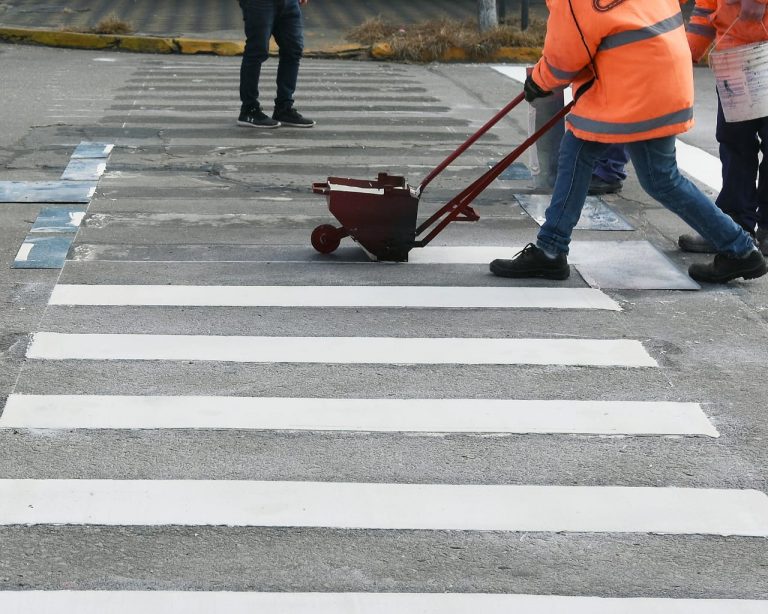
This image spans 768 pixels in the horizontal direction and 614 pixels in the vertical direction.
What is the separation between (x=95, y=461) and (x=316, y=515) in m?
0.83

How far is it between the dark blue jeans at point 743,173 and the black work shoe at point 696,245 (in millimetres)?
216

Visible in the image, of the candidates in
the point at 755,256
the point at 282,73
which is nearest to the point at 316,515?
the point at 755,256

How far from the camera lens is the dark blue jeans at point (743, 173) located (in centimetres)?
679

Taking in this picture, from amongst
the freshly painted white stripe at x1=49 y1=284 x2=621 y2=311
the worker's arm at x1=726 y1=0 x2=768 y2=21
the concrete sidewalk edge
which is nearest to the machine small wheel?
the freshly painted white stripe at x1=49 y1=284 x2=621 y2=311

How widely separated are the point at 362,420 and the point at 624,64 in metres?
2.27

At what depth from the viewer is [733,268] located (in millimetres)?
6211

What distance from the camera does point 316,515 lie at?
3791mm

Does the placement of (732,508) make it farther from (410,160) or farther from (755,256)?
(410,160)

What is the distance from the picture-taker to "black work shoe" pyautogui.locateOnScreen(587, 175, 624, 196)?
332 inches

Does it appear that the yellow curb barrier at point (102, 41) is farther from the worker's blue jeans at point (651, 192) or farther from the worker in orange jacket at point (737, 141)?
the worker's blue jeans at point (651, 192)

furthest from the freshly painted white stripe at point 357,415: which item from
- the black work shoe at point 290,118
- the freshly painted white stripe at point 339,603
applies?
the black work shoe at point 290,118

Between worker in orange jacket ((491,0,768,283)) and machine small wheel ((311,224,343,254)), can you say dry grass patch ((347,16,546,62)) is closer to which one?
machine small wheel ((311,224,343,254))

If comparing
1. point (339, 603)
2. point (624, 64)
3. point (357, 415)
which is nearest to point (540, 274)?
point (624, 64)

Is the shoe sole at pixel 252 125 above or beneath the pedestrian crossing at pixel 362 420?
beneath
